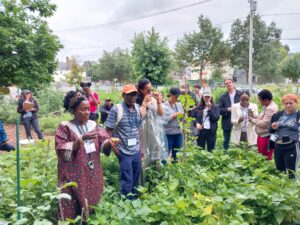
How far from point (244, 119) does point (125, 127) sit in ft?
8.63

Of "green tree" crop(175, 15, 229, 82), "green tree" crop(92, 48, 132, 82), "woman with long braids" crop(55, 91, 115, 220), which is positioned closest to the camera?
"woman with long braids" crop(55, 91, 115, 220)

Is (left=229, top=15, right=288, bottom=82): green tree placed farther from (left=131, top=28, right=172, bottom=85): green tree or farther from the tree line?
(left=131, top=28, right=172, bottom=85): green tree

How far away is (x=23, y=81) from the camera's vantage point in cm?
861

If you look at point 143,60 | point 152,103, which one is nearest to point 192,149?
point 152,103

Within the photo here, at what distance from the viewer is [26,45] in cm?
856

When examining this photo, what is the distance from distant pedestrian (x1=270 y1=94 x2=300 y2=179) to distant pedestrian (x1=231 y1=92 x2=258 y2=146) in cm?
105

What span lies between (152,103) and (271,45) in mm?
34189

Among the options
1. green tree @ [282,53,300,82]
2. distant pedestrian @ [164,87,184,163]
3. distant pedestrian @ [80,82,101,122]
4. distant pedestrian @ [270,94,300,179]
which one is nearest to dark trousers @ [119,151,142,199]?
distant pedestrian @ [164,87,184,163]

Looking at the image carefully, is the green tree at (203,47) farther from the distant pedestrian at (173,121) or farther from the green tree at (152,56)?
the distant pedestrian at (173,121)

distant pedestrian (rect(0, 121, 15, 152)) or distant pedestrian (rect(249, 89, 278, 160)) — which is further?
distant pedestrian (rect(249, 89, 278, 160))

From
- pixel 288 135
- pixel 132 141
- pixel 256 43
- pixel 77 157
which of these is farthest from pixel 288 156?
pixel 256 43

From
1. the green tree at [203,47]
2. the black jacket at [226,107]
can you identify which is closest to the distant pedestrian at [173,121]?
the black jacket at [226,107]

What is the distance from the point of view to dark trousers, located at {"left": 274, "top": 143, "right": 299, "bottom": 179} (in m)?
3.98

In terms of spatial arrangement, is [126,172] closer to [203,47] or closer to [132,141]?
[132,141]
